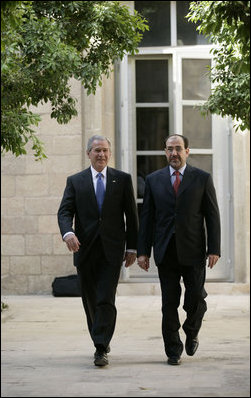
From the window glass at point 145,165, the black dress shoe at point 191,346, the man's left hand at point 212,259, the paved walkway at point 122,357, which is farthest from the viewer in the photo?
the window glass at point 145,165

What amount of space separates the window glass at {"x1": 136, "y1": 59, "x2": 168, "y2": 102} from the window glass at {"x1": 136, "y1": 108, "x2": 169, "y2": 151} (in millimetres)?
189

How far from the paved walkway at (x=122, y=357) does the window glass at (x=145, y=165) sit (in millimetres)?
2442

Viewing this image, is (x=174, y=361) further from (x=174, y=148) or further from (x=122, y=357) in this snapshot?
(x=174, y=148)

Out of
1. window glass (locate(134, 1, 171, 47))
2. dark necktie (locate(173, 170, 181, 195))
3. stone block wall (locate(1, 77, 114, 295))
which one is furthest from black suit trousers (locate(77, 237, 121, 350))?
window glass (locate(134, 1, 171, 47))

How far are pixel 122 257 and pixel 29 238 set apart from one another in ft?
26.4

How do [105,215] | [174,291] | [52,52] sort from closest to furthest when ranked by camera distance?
[174,291], [105,215], [52,52]

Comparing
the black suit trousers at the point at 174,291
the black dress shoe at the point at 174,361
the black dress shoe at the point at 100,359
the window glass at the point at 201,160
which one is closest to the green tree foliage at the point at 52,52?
the black suit trousers at the point at 174,291

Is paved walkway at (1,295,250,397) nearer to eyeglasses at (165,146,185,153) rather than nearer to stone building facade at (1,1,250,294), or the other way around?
eyeglasses at (165,146,185,153)

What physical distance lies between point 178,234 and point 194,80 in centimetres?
847

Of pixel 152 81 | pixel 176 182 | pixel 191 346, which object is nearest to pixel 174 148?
pixel 176 182

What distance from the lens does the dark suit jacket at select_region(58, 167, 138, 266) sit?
8.88 meters

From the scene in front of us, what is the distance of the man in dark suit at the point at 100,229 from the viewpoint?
28.9 feet

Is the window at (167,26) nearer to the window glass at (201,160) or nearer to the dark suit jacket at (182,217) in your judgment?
the window glass at (201,160)

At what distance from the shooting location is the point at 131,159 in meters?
16.7
